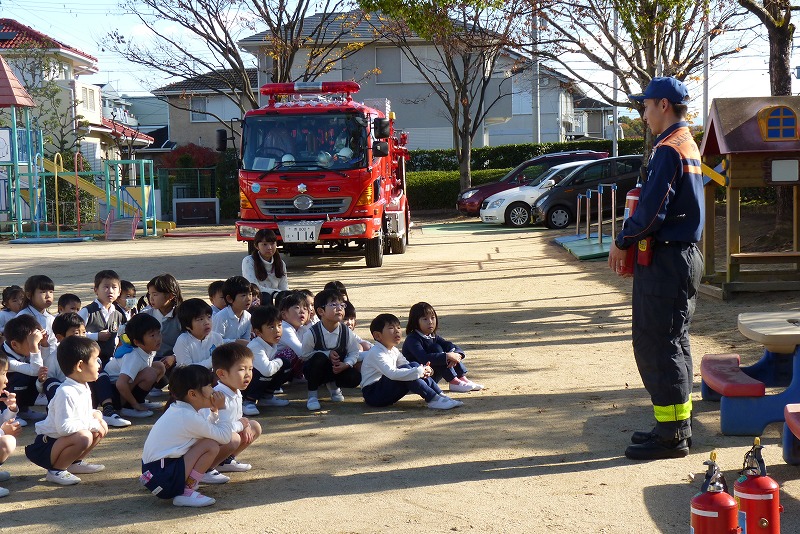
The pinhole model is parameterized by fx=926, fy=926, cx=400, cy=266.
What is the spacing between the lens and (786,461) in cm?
487

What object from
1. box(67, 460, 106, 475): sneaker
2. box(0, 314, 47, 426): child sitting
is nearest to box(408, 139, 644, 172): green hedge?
box(0, 314, 47, 426): child sitting

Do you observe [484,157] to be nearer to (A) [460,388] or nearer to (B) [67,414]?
(A) [460,388]

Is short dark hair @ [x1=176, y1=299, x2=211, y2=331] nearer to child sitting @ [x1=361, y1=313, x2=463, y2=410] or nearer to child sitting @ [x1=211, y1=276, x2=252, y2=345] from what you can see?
child sitting @ [x1=211, y1=276, x2=252, y2=345]

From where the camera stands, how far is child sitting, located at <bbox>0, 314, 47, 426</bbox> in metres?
6.01

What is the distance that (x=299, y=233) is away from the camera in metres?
14.4

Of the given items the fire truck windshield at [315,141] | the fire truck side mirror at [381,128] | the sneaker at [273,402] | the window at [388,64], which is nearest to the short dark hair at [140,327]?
the sneaker at [273,402]

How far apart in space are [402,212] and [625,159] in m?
7.38

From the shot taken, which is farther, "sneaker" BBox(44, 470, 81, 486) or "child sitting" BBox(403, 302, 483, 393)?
"child sitting" BBox(403, 302, 483, 393)

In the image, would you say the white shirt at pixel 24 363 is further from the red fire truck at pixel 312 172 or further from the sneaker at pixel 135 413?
the red fire truck at pixel 312 172

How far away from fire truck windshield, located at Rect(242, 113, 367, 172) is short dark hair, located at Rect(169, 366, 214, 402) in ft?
34.2

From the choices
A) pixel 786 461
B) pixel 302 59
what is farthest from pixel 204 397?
pixel 302 59

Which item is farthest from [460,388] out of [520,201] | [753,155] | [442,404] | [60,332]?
[520,201]

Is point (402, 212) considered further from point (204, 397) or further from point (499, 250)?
point (204, 397)

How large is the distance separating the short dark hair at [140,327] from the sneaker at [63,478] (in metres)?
1.57
